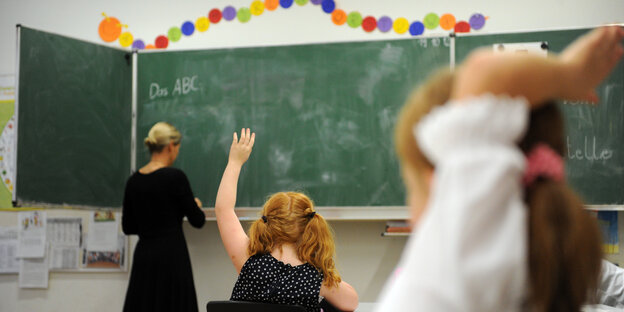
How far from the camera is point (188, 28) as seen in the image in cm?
366

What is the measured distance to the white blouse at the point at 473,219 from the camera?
1.56ft

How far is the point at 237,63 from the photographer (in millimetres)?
3412

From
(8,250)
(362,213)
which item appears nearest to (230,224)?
(362,213)

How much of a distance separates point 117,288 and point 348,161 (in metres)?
1.65

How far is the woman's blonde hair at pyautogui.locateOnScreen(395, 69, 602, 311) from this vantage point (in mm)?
536

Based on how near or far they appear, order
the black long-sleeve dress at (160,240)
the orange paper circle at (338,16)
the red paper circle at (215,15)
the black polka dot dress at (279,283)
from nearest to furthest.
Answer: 1. the black polka dot dress at (279,283)
2. the black long-sleeve dress at (160,240)
3. the orange paper circle at (338,16)
4. the red paper circle at (215,15)

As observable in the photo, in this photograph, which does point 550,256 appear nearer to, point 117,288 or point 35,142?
point 35,142

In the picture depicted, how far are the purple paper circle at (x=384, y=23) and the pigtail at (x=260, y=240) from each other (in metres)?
1.95

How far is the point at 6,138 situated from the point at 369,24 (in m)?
2.38

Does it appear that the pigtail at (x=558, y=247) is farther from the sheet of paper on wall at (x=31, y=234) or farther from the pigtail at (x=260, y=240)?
the sheet of paper on wall at (x=31, y=234)

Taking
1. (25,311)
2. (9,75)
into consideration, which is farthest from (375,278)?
(9,75)

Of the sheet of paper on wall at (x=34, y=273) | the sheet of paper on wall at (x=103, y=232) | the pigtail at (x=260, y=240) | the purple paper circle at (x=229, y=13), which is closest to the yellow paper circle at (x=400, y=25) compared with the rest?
the purple paper circle at (x=229, y=13)

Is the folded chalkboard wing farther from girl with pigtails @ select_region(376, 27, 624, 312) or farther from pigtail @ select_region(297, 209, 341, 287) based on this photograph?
girl with pigtails @ select_region(376, 27, 624, 312)

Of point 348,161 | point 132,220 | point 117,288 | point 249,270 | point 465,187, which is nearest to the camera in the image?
point 465,187
